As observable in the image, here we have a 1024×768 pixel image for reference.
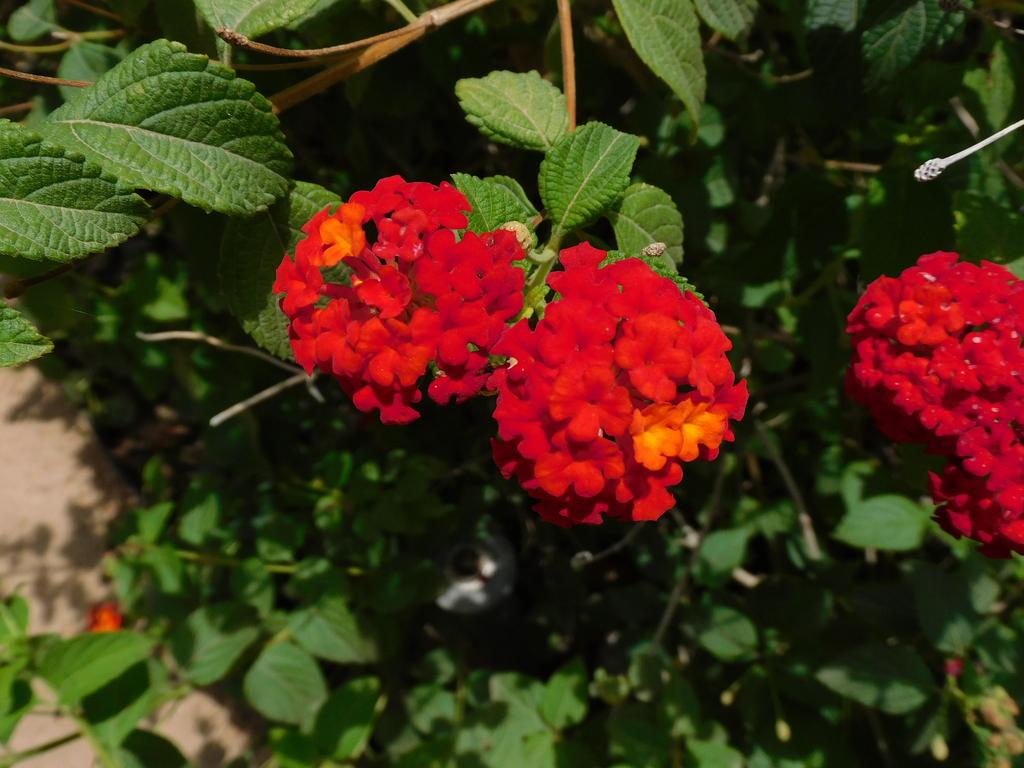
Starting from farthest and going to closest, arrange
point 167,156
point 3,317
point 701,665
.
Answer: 1. point 701,665
2. point 167,156
3. point 3,317

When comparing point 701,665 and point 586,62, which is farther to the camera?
point 701,665

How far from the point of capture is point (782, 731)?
140 cm

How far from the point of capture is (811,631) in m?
1.47

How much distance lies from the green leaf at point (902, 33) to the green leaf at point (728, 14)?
150 mm

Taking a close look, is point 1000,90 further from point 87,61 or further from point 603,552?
point 87,61

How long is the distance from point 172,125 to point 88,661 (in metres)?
0.93

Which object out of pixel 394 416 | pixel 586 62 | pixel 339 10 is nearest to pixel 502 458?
pixel 394 416

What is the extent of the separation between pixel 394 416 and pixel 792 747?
1.12 metres

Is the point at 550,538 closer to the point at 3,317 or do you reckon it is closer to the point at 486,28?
the point at 486,28

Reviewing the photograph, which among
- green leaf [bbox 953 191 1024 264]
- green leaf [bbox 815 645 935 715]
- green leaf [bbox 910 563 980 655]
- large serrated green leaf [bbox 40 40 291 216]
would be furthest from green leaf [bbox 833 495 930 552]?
large serrated green leaf [bbox 40 40 291 216]

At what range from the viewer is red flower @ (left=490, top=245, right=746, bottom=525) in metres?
0.69

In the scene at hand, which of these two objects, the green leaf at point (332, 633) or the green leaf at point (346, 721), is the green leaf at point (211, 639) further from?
the green leaf at point (346, 721)

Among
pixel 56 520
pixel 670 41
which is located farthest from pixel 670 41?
pixel 56 520

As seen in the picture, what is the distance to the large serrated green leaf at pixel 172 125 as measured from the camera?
2.58 ft
